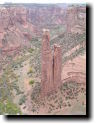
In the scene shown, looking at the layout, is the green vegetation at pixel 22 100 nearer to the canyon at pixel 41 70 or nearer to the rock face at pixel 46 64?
the canyon at pixel 41 70

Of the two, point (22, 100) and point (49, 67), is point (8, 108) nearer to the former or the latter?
point (22, 100)

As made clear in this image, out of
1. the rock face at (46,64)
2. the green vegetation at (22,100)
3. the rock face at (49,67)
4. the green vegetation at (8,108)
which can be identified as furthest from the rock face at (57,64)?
the green vegetation at (8,108)

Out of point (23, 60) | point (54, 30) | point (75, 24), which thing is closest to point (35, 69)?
point (23, 60)

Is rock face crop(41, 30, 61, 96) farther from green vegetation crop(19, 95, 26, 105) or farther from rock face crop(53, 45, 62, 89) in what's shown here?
green vegetation crop(19, 95, 26, 105)

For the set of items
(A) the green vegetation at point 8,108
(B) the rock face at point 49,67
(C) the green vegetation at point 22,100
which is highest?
(B) the rock face at point 49,67

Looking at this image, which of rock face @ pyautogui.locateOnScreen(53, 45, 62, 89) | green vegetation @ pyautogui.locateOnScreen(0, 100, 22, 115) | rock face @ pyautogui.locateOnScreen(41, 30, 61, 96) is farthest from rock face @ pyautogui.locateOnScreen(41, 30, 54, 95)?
green vegetation @ pyautogui.locateOnScreen(0, 100, 22, 115)

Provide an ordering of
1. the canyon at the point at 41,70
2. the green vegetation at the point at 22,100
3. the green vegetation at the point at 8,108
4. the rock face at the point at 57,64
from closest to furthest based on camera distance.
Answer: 1. the canyon at the point at 41,70
2. the rock face at the point at 57,64
3. the green vegetation at the point at 8,108
4. the green vegetation at the point at 22,100

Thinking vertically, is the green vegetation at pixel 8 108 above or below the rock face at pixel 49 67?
below

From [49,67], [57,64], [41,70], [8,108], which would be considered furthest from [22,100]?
[57,64]
